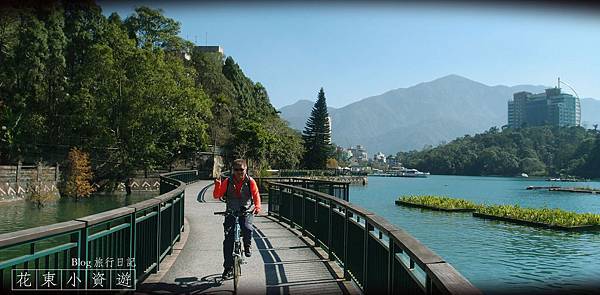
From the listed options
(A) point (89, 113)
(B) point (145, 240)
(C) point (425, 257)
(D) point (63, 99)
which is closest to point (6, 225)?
(A) point (89, 113)

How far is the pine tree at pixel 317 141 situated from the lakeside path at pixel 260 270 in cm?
6918

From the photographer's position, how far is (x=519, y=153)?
132000mm

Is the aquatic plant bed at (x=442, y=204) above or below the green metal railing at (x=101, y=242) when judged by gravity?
below

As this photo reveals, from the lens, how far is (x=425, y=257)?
2742 millimetres

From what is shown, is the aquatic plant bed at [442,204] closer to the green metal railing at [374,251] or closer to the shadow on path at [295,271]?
the green metal railing at [374,251]

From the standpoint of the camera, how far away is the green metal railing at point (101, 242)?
2.84m

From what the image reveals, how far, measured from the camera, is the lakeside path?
5082 mm

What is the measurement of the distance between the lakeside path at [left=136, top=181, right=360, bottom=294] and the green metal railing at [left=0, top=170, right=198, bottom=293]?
→ 27cm

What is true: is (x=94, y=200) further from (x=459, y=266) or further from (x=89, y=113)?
(x=459, y=266)

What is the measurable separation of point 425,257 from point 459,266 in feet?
41.7

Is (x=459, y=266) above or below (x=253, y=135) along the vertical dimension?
below

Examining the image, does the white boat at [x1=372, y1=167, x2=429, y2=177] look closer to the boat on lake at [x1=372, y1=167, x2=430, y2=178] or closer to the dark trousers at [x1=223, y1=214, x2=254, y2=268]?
the boat on lake at [x1=372, y1=167, x2=430, y2=178]

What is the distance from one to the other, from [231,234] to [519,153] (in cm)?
13792

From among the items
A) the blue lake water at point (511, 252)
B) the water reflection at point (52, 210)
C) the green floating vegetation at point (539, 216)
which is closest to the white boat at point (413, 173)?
the green floating vegetation at point (539, 216)
